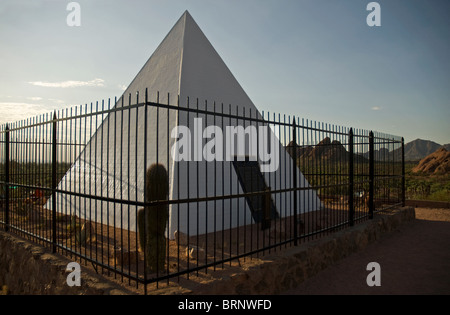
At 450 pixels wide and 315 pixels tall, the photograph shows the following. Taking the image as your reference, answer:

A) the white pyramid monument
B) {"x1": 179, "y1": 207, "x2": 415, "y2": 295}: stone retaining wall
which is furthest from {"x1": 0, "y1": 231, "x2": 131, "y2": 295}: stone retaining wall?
the white pyramid monument

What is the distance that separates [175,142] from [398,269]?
18.7 feet

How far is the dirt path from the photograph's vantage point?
5301 millimetres

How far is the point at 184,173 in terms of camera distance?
782cm

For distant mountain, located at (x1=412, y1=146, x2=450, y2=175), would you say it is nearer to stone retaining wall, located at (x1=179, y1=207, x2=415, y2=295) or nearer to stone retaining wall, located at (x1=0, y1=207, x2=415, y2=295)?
stone retaining wall, located at (x1=179, y1=207, x2=415, y2=295)

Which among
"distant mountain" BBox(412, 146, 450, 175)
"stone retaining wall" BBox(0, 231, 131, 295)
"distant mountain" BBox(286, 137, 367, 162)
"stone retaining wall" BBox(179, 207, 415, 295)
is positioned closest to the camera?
"stone retaining wall" BBox(0, 231, 131, 295)

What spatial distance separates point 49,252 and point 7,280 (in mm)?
1787

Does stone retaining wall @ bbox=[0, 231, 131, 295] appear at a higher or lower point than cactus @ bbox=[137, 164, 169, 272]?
lower

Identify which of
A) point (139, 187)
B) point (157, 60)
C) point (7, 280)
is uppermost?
point (157, 60)

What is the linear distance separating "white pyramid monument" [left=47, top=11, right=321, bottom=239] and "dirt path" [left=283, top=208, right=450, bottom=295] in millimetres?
1909

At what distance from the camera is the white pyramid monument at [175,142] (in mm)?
7688

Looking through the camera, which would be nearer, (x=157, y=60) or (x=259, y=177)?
(x=259, y=177)

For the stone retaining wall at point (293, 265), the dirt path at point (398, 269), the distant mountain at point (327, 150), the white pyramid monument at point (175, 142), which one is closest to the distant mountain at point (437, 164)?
the distant mountain at point (327, 150)
